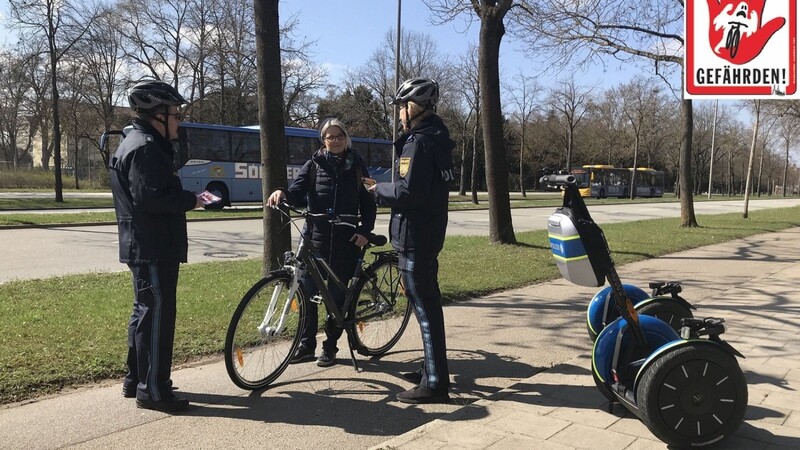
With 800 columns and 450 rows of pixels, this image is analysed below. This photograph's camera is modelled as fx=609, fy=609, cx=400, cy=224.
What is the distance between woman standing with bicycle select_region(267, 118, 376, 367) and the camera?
15.4 feet

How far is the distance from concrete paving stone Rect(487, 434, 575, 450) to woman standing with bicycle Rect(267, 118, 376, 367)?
5.85ft

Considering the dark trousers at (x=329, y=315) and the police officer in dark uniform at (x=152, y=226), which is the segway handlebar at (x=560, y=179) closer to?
the dark trousers at (x=329, y=315)

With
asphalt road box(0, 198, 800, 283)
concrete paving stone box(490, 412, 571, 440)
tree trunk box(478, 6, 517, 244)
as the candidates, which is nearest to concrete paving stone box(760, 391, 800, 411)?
concrete paving stone box(490, 412, 571, 440)

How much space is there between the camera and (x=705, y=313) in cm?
665

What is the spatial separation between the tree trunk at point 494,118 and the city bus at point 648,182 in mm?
52613

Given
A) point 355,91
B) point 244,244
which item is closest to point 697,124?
point 355,91

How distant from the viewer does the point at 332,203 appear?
15.5 ft

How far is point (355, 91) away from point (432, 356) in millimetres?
48816

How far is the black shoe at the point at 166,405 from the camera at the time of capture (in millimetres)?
3676

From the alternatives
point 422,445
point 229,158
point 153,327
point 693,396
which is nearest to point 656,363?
point 693,396

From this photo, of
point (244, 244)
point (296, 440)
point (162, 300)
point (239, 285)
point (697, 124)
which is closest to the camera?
point (296, 440)

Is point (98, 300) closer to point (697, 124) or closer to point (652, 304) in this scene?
point (652, 304)

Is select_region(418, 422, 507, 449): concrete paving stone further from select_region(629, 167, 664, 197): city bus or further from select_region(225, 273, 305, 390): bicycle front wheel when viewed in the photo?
select_region(629, 167, 664, 197): city bus

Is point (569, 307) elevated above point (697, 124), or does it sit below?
below
